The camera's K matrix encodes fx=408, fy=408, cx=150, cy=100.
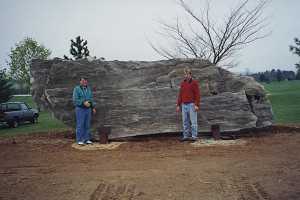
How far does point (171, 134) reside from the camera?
38.8 ft

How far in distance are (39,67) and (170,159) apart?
5567 mm

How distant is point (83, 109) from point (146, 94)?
1.92 metres

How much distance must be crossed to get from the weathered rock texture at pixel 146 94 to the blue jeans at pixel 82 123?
644 mm

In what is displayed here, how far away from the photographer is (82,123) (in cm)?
1081

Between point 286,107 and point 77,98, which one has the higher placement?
point 77,98

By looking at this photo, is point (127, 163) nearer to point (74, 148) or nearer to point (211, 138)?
point (74, 148)

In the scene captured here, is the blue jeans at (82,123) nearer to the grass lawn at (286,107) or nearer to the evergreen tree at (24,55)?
the grass lawn at (286,107)

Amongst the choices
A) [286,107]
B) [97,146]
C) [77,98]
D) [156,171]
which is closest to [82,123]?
[77,98]

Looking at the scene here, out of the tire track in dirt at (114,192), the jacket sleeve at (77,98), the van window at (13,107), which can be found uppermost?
the jacket sleeve at (77,98)

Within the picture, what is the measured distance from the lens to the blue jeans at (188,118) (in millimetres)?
10836

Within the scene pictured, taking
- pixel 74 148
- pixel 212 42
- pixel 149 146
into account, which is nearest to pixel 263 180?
pixel 149 146

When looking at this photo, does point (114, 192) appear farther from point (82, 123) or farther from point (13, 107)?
point (13, 107)

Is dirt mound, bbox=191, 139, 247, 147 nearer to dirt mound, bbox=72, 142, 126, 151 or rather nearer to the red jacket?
the red jacket

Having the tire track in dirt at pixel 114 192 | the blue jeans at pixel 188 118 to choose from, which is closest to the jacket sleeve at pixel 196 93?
the blue jeans at pixel 188 118
